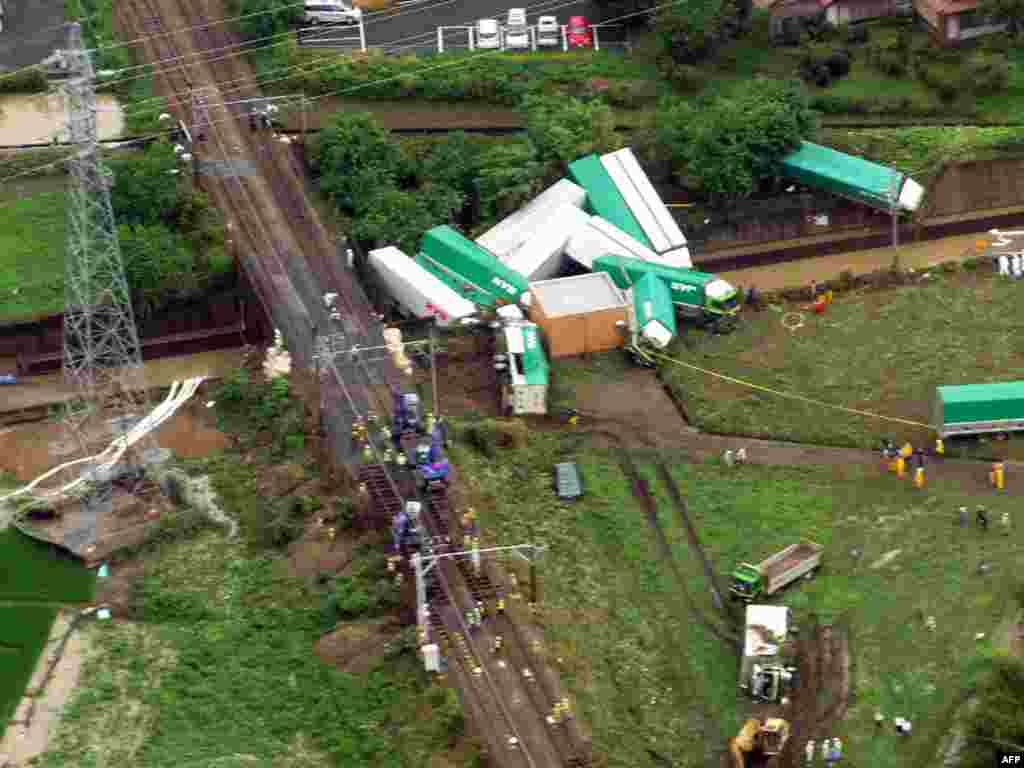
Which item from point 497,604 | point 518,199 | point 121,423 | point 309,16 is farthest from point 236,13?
point 497,604

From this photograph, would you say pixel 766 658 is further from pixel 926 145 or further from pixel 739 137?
pixel 926 145

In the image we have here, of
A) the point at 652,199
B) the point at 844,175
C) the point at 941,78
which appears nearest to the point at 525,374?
the point at 652,199

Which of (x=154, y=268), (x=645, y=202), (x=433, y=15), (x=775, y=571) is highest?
(x=433, y=15)

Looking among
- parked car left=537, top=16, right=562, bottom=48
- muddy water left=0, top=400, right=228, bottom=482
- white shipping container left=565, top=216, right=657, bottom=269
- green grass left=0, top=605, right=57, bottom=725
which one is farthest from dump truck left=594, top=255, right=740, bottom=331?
green grass left=0, top=605, right=57, bottom=725

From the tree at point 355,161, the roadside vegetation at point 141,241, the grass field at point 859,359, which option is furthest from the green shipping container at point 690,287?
the roadside vegetation at point 141,241

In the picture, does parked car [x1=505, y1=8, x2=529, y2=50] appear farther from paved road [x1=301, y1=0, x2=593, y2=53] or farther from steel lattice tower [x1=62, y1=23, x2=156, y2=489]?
steel lattice tower [x1=62, y1=23, x2=156, y2=489]

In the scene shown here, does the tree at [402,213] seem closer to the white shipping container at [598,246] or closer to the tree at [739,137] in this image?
the white shipping container at [598,246]

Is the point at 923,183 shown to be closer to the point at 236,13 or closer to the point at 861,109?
the point at 861,109
